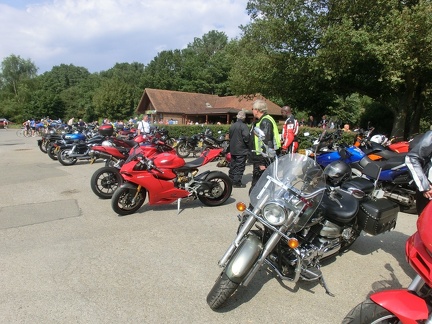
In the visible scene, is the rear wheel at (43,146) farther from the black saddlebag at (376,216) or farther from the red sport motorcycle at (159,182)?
the black saddlebag at (376,216)

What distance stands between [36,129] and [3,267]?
28271mm

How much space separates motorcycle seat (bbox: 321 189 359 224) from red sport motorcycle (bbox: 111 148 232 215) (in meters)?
2.54

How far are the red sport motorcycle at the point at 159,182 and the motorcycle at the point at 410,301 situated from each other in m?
3.58

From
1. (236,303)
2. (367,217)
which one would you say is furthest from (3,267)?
(367,217)

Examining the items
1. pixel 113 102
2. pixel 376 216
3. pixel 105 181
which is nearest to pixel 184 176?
pixel 105 181

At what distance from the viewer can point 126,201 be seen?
512 centimetres

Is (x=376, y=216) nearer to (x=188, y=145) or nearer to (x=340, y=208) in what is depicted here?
(x=340, y=208)

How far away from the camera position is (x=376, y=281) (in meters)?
3.29

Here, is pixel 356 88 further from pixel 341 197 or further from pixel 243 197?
pixel 341 197

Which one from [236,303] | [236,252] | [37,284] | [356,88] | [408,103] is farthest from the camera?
[356,88]

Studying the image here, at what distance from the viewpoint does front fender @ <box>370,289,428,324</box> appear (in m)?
1.67

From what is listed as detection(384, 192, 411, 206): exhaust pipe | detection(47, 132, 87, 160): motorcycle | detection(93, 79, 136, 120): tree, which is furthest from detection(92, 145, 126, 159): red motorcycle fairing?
detection(93, 79, 136, 120): tree

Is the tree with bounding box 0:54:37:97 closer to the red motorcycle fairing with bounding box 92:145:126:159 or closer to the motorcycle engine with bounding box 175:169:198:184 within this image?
the red motorcycle fairing with bounding box 92:145:126:159

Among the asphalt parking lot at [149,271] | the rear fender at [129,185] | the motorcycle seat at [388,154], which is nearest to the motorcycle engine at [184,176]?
the asphalt parking lot at [149,271]
